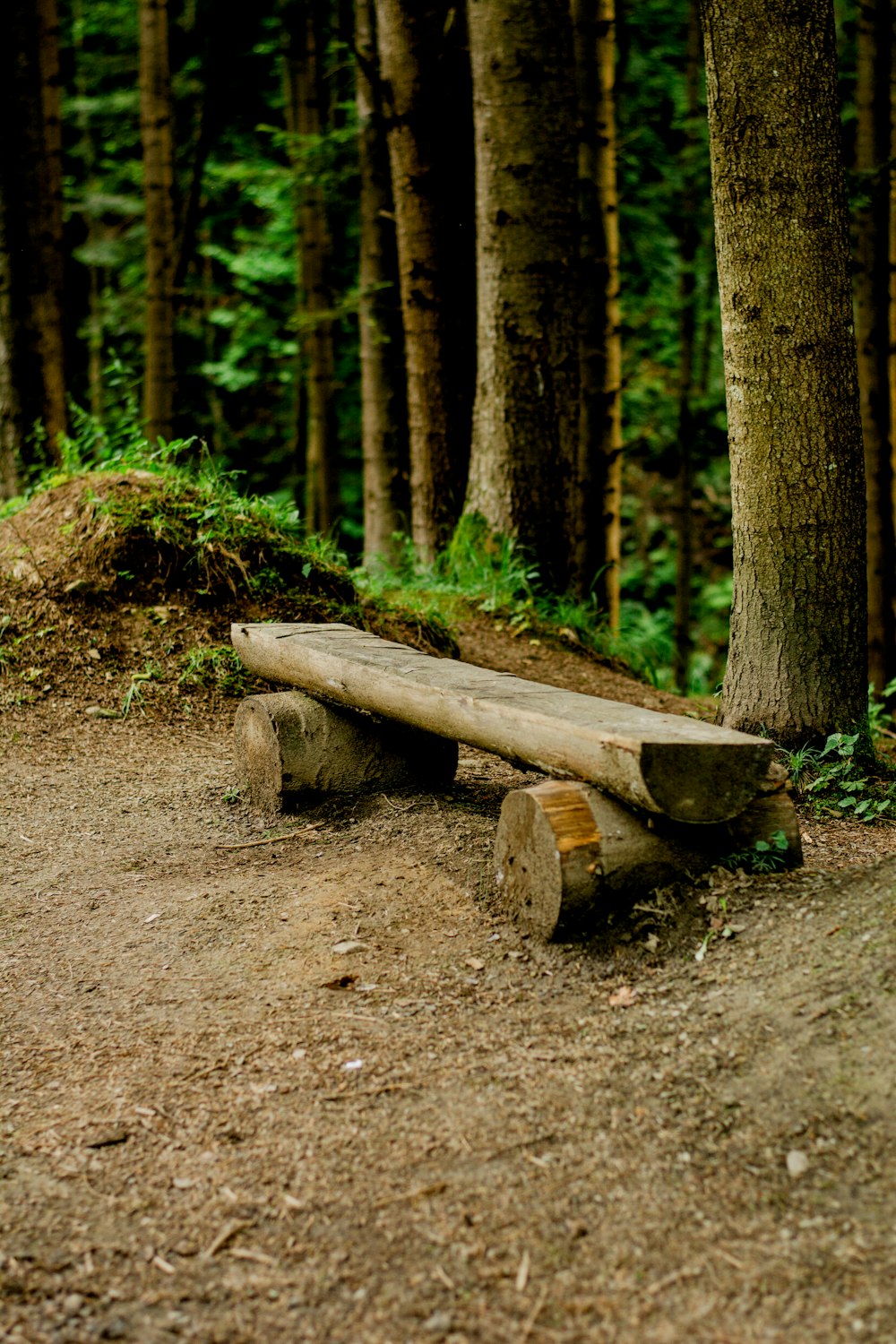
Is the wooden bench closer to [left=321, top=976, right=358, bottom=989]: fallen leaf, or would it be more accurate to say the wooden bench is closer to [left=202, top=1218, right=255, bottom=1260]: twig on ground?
[left=321, top=976, right=358, bottom=989]: fallen leaf

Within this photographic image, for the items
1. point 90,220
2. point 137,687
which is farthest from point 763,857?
point 90,220

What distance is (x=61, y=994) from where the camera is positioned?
3.44 m

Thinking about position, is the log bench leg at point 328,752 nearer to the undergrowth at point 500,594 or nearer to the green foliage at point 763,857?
the green foliage at point 763,857

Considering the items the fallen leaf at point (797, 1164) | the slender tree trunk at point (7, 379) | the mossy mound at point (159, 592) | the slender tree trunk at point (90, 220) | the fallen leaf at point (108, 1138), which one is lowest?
the fallen leaf at point (108, 1138)

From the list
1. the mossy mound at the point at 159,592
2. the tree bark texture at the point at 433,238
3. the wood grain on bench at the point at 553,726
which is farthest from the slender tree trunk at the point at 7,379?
the wood grain on bench at the point at 553,726

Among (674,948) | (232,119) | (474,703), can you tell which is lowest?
(674,948)

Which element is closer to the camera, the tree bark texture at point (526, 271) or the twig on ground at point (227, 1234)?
the twig on ground at point (227, 1234)

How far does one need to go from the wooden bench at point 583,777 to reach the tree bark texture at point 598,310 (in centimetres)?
490

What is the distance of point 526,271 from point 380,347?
239 centimetres

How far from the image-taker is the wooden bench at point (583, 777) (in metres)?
3.03

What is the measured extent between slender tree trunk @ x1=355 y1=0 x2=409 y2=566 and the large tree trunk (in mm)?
5446

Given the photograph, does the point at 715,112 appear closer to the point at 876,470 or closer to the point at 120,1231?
the point at 120,1231

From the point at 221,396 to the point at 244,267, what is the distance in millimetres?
4047

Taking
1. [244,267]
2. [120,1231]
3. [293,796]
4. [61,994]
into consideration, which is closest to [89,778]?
[293,796]
